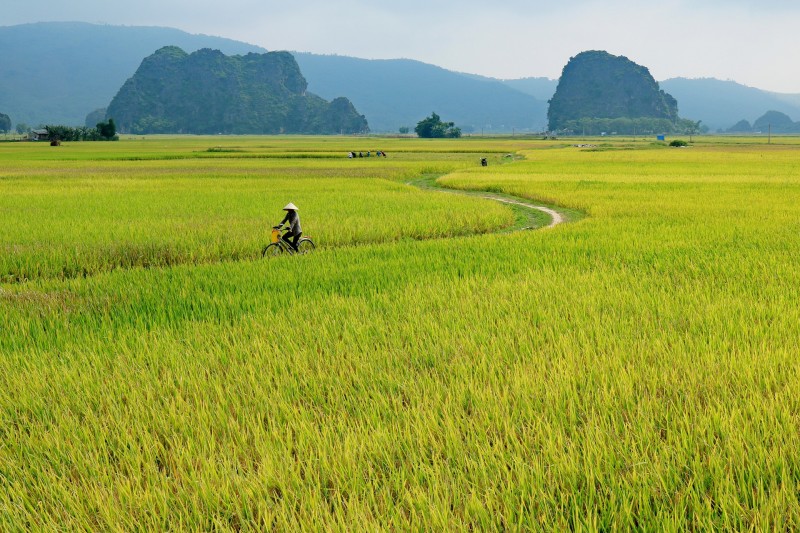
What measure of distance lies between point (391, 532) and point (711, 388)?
2115 millimetres

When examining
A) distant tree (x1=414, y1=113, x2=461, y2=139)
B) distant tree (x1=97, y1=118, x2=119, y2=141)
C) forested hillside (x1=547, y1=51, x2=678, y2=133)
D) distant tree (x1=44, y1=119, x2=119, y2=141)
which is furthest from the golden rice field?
forested hillside (x1=547, y1=51, x2=678, y2=133)

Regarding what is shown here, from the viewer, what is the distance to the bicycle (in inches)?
344

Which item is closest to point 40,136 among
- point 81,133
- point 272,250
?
point 81,133

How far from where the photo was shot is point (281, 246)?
8781mm

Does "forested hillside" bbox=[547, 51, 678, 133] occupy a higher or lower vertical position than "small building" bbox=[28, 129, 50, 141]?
higher

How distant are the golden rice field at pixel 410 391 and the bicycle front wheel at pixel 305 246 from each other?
545 mm

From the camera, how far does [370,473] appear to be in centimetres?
243

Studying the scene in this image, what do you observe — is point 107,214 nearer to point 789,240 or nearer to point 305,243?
point 305,243

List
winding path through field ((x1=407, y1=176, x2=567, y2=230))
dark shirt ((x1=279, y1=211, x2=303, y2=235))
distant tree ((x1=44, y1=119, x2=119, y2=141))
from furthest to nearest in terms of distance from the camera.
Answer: distant tree ((x1=44, y1=119, x2=119, y2=141))
winding path through field ((x1=407, y1=176, x2=567, y2=230))
dark shirt ((x1=279, y1=211, x2=303, y2=235))

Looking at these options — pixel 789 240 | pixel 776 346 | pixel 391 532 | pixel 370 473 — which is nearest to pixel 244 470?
pixel 370 473

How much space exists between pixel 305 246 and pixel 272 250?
1.86ft

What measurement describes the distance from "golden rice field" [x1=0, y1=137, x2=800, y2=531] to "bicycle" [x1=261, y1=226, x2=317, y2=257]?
1.65 feet

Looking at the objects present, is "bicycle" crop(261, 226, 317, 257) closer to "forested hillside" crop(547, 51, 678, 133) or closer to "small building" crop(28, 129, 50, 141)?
"small building" crop(28, 129, 50, 141)

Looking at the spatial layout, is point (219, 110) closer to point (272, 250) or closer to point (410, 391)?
point (272, 250)
